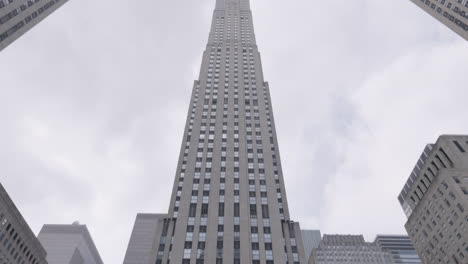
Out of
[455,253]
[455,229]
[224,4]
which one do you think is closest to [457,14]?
[455,229]

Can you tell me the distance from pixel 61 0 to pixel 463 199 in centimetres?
13428

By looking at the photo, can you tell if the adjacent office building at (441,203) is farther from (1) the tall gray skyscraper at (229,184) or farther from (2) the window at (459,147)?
(1) the tall gray skyscraper at (229,184)

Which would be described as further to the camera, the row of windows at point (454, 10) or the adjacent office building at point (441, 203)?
the adjacent office building at point (441, 203)

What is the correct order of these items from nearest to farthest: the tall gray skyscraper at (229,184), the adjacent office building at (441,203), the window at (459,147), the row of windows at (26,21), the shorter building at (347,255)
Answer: the tall gray skyscraper at (229,184), the row of windows at (26,21), the adjacent office building at (441,203), the window at (459,147), the shorter building at (347,255)

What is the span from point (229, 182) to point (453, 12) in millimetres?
78157

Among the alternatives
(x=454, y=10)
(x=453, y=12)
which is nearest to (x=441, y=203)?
(x=453, y=12)

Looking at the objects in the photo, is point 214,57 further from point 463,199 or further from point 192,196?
point 463,199

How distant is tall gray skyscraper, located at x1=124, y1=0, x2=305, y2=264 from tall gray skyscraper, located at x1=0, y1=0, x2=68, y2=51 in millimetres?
50957

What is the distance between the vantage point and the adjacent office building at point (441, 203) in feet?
330

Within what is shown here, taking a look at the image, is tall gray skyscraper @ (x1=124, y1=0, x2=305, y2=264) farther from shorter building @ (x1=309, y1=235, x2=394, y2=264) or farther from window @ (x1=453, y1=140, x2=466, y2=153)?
shorter building @ (x1=309, y1=235, x2=394, y2=264)

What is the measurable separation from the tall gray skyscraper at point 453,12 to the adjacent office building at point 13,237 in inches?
5173

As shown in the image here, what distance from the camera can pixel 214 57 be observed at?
13575 centimetres

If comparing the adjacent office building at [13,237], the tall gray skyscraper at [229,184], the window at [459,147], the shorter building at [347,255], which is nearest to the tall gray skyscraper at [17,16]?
the adjacent office building at [13,237]

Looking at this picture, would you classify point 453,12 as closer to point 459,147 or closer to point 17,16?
point 459,147
